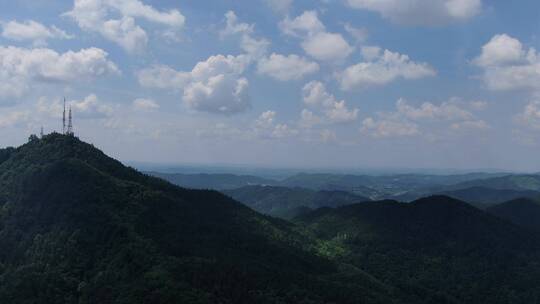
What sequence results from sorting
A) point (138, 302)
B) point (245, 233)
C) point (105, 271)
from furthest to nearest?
point (245, 233)
point (105, 271)
point (138, 302)

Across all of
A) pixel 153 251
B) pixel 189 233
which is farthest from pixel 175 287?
pixel 189 233

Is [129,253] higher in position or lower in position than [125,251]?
lower

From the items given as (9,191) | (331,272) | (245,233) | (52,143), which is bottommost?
(331,272)

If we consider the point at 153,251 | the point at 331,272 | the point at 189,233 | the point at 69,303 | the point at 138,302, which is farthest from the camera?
the point at 331,272

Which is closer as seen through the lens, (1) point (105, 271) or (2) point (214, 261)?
(1) point (105, 271)

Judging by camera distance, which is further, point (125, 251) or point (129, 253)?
point (125, 251)

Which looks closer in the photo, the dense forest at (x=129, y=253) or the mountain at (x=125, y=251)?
the mountain at (x=125, y=251)

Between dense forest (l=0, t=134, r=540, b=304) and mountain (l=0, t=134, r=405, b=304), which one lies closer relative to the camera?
mountain (l=0, t=134, r=405, b=304)

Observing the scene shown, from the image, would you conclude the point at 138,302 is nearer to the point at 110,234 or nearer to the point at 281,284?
the point at 110,234
